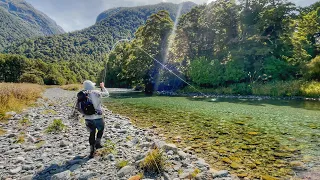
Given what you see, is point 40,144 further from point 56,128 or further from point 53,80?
point 53,80

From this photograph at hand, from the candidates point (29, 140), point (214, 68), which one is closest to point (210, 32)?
point (214, 68)

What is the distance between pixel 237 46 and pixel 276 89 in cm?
1079

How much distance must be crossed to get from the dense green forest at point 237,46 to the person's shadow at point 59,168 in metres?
31.2

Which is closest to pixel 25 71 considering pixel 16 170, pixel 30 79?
pixel 30 79

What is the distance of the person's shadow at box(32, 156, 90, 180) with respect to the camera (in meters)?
5.40

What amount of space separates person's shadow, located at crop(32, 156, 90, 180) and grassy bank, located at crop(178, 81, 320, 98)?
30.9 meters

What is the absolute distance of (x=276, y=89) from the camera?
108 ft

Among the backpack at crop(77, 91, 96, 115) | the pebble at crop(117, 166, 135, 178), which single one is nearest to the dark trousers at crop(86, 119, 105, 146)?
the backpack at crop(77, 91, 96, 115)

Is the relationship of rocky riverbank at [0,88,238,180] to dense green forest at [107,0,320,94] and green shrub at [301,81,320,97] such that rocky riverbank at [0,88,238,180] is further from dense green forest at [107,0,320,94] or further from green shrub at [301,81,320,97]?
dense green forest at [107,0,320,94]

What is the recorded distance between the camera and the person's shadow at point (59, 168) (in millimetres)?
5404

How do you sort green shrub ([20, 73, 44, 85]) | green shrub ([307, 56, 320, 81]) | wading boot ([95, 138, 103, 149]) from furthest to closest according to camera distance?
green shrub ([20, 73, 44, 85])
green shrub ([307, 56, 320, 81])
wading boot ([95, 138, 103, 149])

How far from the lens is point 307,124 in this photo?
12.4m

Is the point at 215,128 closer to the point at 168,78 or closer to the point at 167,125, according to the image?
the point at 167,125

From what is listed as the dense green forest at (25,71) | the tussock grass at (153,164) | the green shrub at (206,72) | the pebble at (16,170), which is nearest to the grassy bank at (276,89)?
the green shrub at (206,72)
